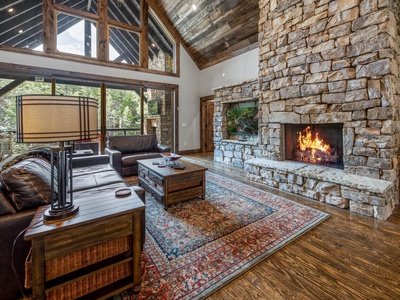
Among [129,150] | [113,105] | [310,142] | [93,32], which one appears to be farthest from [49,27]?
[310,142]

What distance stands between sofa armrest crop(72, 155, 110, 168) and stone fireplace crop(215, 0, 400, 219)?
9.59ft

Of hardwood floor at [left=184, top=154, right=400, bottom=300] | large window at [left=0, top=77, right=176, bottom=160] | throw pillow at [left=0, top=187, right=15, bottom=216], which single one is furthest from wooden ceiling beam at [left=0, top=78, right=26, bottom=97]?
hardwood floor at [left=184, top=154, right=400, bottom=300]

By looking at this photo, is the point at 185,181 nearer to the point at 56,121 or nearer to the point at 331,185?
the point at 56,121

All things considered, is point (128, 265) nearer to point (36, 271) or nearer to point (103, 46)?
point (36, 271)

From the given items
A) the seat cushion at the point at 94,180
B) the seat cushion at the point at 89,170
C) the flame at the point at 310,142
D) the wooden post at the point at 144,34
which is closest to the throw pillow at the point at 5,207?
the seat cushion at the point at 94,180

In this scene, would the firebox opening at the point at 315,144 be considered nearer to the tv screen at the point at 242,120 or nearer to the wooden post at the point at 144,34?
the tv screen at the point at 242,120

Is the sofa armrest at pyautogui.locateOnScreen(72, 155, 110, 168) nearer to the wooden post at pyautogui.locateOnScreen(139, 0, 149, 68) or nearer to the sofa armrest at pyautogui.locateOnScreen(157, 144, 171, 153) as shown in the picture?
the sofa armrest at pyautogui.locateOnScreen(157, 144, 171, 153)

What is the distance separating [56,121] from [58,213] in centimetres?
57

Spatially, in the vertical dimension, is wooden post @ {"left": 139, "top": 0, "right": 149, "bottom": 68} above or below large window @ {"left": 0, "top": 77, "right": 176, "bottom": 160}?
above

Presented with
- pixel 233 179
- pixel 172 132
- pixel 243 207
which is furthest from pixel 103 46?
pixel 243 207

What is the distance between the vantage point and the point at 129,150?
4906 millimetres

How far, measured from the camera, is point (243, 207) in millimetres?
2859

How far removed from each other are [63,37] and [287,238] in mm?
6785

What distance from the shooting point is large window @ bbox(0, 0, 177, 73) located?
4.96 meters
